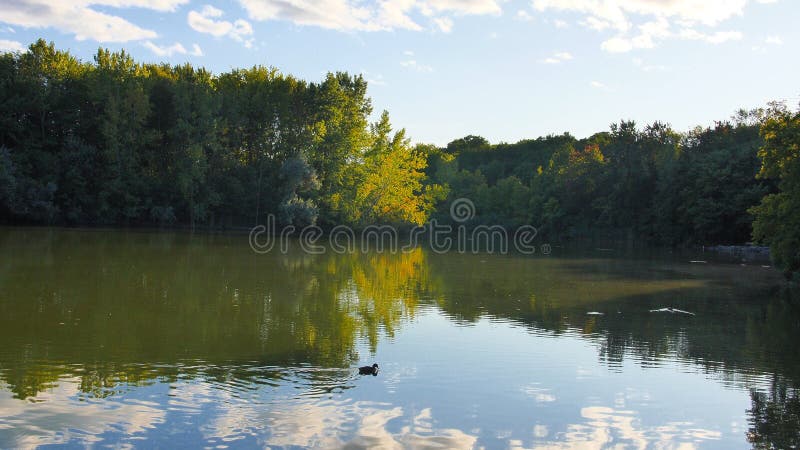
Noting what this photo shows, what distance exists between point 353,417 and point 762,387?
6.97 m

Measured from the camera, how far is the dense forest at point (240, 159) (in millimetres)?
56406

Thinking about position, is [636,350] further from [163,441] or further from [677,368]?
[163,441]

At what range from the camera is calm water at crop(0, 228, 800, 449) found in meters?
8.66

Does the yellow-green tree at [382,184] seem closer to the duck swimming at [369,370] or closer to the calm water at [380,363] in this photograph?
the calm water at [380,363]

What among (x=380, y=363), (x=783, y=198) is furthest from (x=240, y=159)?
(x=380, y=363)

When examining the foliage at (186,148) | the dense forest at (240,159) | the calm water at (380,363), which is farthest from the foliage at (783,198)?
the foliage at (186,148)

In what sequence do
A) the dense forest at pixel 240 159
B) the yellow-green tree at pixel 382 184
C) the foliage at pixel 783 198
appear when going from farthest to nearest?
the yellow-green tree at pixel 382 184
the dense forest at pixel 240 159
the foliage at pixel 783 198

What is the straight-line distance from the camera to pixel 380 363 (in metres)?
12.1

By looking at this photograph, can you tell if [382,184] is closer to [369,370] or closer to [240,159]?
[240,159]

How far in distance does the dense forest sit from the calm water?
116ft

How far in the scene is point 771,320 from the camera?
1903 centimetres

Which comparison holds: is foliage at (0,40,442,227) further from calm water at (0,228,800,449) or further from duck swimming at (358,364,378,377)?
duck swimming at (358,364,378,377)

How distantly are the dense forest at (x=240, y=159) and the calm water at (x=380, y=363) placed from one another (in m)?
35.4

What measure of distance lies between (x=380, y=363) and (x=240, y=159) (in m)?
57.8
